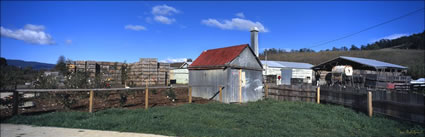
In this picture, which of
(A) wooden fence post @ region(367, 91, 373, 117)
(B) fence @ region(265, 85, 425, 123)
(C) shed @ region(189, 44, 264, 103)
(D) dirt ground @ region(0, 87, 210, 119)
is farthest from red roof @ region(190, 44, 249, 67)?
(A) wooden fence post @ region(367, 91, 373, 117)

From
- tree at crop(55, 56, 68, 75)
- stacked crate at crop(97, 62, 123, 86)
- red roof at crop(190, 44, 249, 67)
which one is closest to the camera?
red roof at crop(190, 44, 249, 67)

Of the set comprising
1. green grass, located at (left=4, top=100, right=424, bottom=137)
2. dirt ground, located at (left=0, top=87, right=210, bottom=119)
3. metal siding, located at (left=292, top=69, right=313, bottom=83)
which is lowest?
green grass, located at (left=4, top=100, right=424, bottom=137)

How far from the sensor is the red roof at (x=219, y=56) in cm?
1339

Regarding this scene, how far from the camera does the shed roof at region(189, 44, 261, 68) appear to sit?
43.5 ft

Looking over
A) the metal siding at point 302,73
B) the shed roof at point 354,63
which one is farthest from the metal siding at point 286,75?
the shed roof at point 354,63

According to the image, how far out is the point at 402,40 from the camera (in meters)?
102

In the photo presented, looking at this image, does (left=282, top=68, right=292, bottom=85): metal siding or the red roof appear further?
(left=282, top=68, right=292, bottom=85): metal siding

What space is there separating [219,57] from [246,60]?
1664 mm

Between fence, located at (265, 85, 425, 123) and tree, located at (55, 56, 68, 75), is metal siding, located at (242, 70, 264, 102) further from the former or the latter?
tree, located at (55, 56, 68, 75)

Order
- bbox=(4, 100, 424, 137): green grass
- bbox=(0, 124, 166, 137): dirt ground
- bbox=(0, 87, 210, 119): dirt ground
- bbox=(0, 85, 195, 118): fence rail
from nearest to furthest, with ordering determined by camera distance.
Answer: bbox=(0, 124, 166, 137): dirt ground → bbox=(4, 100, 424, 137): green grass → bbox=(0, 85, 195, 118): fence rail → bbox=(0, 87, 210, 119): dirt ground

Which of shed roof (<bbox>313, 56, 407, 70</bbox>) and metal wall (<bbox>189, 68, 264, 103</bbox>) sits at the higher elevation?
shed roof (<bbox>313, 56, 407, 70</bbox>)

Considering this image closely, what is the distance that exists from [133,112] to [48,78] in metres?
7.50

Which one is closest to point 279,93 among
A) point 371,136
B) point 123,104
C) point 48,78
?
point 371,136

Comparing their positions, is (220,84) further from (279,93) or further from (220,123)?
(220,123)
